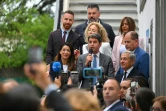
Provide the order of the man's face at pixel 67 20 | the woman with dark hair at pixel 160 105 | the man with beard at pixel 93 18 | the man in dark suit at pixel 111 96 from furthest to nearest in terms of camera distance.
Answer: the man with beard at pixel 93 18 → the man's face at pixel 67 20 → the man in dark suit at pixel 111 96 → the woman with dark hair at pixel 160 105

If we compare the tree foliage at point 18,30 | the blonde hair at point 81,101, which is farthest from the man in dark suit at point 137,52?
the tree foliage at point 18,30

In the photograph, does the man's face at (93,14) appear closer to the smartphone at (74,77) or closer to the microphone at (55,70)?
the microphone at (55,70)

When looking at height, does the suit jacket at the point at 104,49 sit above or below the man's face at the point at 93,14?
below

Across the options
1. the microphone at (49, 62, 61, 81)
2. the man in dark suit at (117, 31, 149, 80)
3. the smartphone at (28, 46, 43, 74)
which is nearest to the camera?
the smartphone at (28, 46, 43, 74)

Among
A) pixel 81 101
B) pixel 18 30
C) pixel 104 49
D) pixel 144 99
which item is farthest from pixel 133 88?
pixel 18 30

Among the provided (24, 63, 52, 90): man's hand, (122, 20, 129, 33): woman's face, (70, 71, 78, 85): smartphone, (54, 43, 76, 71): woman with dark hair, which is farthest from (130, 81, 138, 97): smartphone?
Answer: (24, 63, 52, 90): man's hand

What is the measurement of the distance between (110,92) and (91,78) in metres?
1.33

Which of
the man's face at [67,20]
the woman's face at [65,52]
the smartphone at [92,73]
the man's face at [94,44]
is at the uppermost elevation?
the man's face at [67,20]

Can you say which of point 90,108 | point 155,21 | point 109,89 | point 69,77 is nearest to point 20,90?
point 90,108

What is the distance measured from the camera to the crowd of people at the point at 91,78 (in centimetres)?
496

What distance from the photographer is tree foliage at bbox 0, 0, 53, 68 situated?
4095 centimetres

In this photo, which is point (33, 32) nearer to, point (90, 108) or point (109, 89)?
point (109, 89)

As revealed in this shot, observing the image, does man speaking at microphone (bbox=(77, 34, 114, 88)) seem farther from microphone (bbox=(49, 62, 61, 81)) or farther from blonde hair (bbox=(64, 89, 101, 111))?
blonde hair (bbox=(64, 89, 101, 111))

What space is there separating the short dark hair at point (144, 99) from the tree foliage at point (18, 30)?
30667 mm
